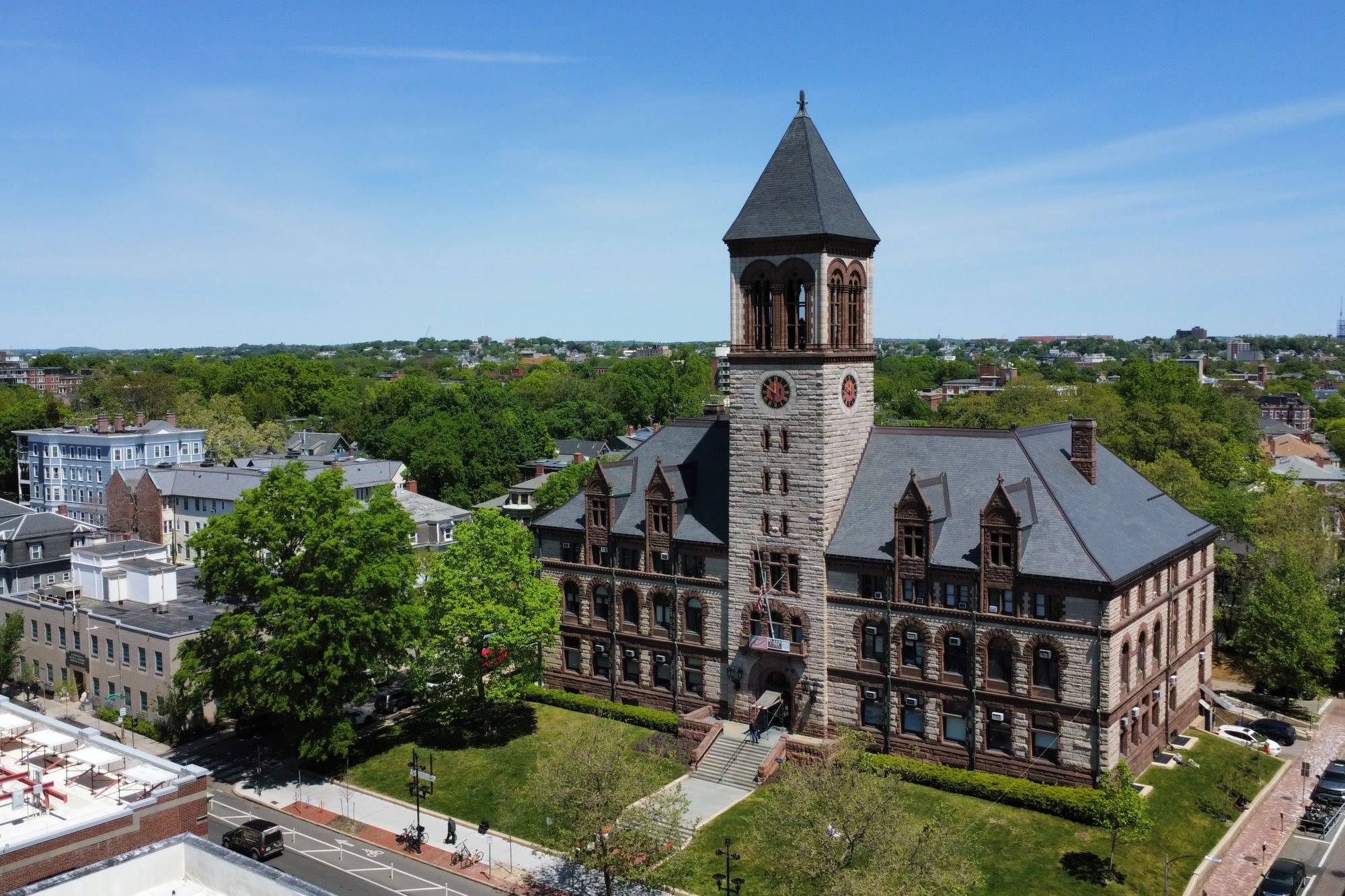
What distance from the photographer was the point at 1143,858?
47469 millimetres

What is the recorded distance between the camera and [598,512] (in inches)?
2648

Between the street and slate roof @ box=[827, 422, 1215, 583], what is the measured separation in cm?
2492

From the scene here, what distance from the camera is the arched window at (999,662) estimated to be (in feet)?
175

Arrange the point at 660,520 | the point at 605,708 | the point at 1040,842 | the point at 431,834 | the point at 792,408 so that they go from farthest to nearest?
the point at 605,708 < the point at 660,520 < the point at 792,408 < the point at 431,834 < the point at 1040,842

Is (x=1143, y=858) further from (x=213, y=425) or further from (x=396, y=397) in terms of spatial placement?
(x=396, y=397)

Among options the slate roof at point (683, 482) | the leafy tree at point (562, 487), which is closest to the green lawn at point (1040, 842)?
the slate roof at point (683, 482)

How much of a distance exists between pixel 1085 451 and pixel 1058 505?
652 centimetres

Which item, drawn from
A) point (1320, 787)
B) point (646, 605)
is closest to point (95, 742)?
point (646, 605)

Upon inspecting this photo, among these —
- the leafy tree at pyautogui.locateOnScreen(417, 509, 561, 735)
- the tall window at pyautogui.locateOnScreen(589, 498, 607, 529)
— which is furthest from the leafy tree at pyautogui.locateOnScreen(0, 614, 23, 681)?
the tall window at pyautogui.locateOnScreen(589, 498, 607, 529)

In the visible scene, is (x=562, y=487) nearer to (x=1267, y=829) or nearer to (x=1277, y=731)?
(x=1277, y=731)

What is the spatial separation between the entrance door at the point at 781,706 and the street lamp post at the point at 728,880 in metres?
13.3

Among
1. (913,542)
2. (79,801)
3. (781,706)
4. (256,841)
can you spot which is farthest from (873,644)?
(79,801)

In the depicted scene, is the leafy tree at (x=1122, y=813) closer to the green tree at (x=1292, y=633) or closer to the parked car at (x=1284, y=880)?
the parked car at (x=1284, y=880)

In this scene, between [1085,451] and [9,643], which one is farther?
[9,643]
